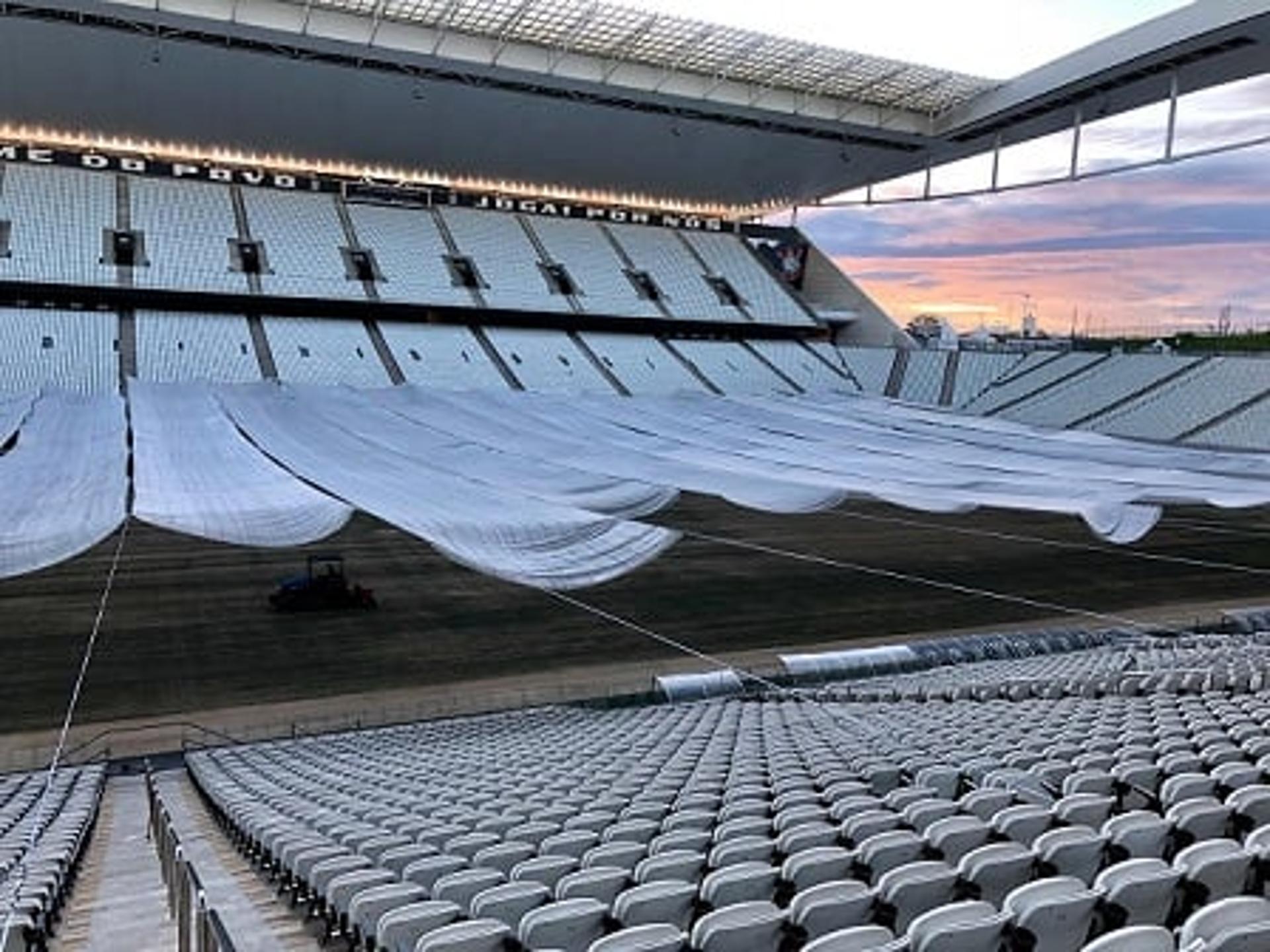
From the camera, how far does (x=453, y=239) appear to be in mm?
47938

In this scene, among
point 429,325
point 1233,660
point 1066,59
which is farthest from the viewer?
point 429,325

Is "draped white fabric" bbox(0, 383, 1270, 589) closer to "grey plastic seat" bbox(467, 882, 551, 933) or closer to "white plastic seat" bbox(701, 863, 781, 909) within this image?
"grey plastic seat" bbox(467, 882, 551, 933)

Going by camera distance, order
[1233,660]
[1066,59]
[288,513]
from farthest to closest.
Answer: [1066,59]
[288,513]
[1233,660]

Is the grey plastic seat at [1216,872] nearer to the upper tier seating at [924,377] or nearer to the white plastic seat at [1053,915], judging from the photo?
the white plastic seat at [1053,915]

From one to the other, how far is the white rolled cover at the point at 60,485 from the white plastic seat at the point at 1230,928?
41.8 ft

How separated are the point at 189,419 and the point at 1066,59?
103ft

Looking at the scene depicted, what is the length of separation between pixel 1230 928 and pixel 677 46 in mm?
39960

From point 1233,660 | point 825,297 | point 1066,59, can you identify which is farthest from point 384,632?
point 825,297

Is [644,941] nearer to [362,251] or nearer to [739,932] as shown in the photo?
[739,932]

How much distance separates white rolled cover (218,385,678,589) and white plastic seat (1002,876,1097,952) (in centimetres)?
1005

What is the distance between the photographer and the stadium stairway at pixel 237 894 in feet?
18.2

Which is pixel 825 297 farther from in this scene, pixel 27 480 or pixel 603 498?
pixel 27 480

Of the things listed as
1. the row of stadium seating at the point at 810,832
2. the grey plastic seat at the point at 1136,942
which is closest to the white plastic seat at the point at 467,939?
the row of stadium seating at the point at 810,832

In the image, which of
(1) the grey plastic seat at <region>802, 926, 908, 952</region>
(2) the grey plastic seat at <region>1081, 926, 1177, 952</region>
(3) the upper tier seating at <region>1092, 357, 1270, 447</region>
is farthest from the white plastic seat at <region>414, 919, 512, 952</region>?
(3) the upper tier seating at <region>1092, 357, 1270, 447</region>
